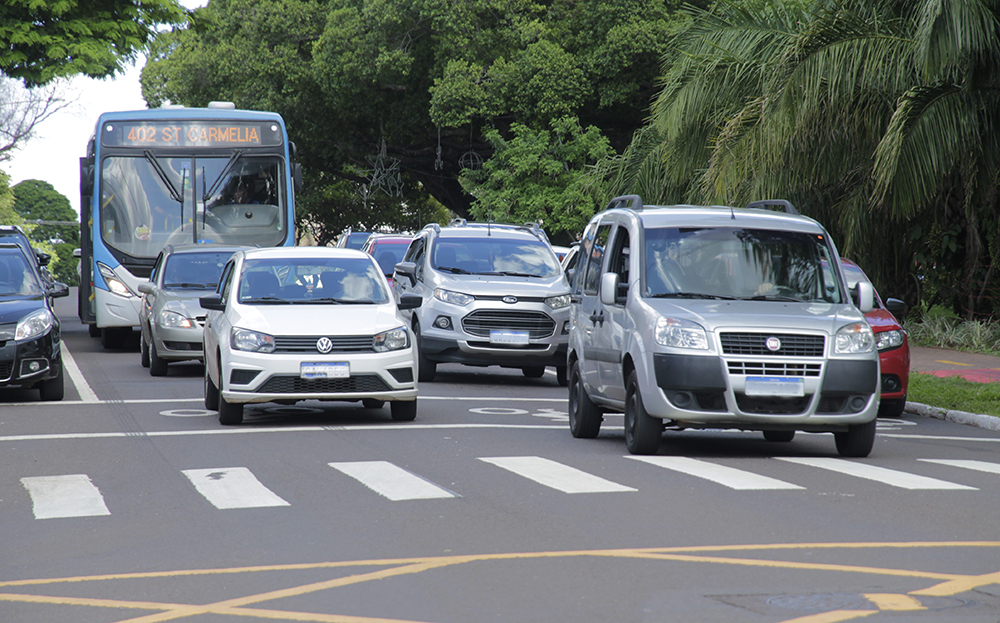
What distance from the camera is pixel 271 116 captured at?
22.5m

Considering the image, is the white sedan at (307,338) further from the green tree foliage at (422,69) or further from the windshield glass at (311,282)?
the green tree foliage at (422,69)

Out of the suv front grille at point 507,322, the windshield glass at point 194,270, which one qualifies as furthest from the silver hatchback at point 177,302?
the suv front grille at point 507,322

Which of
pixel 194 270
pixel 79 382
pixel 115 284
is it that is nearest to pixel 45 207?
pixel 115 284

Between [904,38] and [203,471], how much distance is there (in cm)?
1324

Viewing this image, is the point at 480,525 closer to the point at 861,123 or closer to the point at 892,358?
the point at 892,358

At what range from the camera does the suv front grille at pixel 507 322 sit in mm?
17156

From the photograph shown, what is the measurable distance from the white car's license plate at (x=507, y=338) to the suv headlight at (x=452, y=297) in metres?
0.54

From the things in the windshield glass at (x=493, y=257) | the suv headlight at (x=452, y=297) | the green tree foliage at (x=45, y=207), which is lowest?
the green tree foliage at (x=45, y=207)

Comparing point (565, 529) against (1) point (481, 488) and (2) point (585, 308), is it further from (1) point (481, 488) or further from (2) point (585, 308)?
(2) point (585, 308)

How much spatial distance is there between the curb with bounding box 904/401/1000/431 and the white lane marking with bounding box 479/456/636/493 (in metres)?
5.71

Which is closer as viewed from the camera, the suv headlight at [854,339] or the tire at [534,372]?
the suv headlight at [854,339]

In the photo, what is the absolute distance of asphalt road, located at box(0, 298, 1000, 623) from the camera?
19.1 ft

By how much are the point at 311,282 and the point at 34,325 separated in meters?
3.28

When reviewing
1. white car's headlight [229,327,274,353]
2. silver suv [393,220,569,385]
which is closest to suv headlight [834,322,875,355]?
white car's headlight [229,327,274,353]
